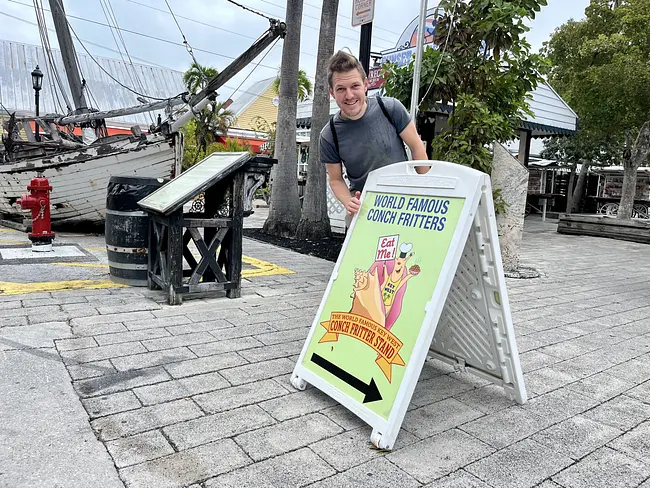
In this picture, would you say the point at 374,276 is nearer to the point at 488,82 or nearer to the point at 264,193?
the point at 488,82

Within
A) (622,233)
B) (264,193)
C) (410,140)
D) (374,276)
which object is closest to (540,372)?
(374,276)

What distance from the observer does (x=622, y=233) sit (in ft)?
44.3

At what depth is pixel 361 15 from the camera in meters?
7.26

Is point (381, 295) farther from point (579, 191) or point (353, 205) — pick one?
point (579, 191)

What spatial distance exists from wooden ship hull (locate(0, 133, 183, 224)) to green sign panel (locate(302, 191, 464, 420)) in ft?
23.6

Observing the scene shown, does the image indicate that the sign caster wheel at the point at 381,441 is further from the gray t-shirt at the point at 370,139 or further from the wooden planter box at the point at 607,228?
the wooden planter box at the point at 607,228

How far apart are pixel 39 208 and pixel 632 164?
1593 centimetres

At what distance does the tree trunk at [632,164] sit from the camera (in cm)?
1523

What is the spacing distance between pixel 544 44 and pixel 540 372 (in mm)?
18149

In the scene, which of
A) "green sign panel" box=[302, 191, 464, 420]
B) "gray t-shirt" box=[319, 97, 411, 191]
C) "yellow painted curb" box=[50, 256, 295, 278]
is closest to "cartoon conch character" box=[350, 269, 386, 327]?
"green sign panel" box=[302, 191, 464, 420]

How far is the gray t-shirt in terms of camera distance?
3211 mm

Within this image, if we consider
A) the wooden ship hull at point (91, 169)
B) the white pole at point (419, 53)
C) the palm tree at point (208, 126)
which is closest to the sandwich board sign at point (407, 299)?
the white pole at point (419, 53)

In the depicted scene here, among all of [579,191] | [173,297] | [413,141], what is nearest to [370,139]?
[413,141]

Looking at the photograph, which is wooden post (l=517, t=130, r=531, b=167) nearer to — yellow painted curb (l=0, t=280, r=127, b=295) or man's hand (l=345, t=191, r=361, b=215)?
yellow painted curb (l=0, t=280, r=127, b=295)
